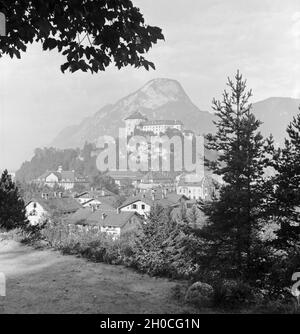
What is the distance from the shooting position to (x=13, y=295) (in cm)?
801

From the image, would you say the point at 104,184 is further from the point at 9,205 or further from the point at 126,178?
the point at 9,205

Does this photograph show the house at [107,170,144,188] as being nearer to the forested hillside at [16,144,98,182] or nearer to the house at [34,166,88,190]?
the house at [34,166,88,190]

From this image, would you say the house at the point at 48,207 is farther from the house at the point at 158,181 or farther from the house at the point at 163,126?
the house at the point at 163,126

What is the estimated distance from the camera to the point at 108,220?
61219mm

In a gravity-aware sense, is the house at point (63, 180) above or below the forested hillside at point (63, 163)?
below

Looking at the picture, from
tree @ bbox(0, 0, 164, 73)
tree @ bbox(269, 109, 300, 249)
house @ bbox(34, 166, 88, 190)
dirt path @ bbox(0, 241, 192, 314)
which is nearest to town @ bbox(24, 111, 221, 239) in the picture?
house @ bbox(34, 166, 88, 190)

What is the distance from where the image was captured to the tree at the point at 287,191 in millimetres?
15547

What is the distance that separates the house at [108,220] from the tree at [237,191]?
40.6 metres

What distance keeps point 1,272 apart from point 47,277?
1459 mm

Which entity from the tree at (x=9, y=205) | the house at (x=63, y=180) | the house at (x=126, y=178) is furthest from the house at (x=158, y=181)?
the tree at (x=9, y=205)

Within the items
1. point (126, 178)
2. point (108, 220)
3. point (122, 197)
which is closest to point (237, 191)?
point (108, 220)

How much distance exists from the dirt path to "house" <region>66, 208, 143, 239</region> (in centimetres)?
4724
